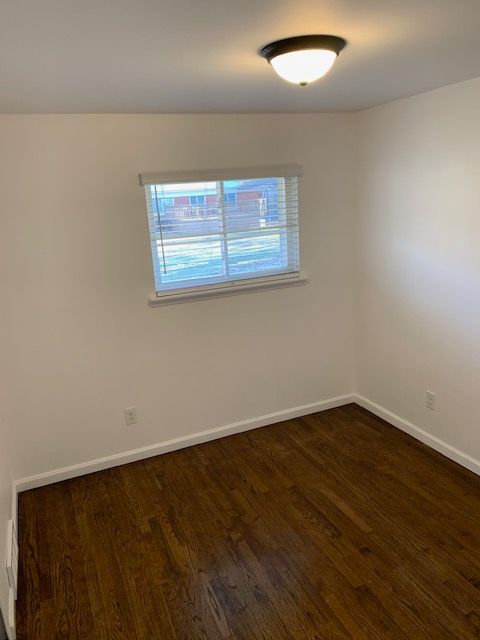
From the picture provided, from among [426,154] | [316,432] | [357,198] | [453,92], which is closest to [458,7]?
[453,92]

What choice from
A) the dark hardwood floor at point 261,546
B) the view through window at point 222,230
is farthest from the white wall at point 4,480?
the view through window at point 222,230

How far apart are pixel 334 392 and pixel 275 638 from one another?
7.06ft

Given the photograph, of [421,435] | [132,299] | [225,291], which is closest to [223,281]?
[225,291]

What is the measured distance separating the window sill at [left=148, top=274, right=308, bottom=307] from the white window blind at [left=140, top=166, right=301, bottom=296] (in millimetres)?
37

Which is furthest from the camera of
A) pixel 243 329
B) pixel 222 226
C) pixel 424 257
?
pixel 243 329

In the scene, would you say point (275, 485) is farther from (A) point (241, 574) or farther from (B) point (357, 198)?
(B) point (357, 198)

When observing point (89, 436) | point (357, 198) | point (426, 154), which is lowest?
point (89, 436)

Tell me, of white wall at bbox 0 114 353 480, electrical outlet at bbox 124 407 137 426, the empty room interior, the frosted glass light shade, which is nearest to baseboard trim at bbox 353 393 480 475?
the empty room interior

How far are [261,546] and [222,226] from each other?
192cm

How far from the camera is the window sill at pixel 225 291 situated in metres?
3.08

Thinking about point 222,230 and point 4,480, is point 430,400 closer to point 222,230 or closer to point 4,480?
point 222,230

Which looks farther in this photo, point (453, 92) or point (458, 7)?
point (453, 92)

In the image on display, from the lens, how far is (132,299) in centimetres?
302

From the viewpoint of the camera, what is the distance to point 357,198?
11.5 ft
